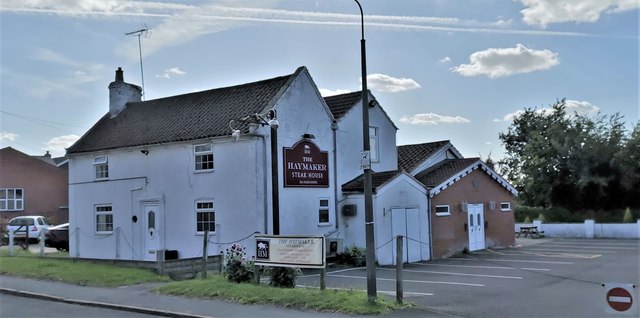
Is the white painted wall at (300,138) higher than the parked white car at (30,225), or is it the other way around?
the white painted wall at (300,138)

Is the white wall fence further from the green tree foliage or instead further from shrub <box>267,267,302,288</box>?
shrub <box>267,267,302,288</box>

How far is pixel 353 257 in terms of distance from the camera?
21.8m

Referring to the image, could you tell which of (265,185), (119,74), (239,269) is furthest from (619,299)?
(119,74)

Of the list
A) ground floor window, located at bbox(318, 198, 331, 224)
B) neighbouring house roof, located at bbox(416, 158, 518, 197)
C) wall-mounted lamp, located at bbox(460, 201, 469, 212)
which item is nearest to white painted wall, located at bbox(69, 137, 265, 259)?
ground floor window, located at bbox(318, 198, 331, 224)

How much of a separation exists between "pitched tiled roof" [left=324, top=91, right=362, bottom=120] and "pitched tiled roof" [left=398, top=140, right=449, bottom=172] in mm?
4536

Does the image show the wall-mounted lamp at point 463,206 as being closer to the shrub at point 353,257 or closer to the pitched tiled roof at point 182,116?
the shrub at point 353,257

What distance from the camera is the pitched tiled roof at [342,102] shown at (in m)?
25.1

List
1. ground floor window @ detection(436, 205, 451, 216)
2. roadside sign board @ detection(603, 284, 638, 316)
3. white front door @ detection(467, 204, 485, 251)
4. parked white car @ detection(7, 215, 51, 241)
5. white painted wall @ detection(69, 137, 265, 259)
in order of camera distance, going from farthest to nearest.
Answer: parked white car @ detection(7, 215, 51, 241) → white front door @ detection(467, 204, 485, 251) → ground floor window @ detection(436, 205, 451, 216) → white painted wall @ detection(69, 137, 265, 259) → roadside sign board @ detection(603, 284, 638, 316)

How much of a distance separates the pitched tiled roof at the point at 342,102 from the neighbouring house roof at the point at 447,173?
474cm

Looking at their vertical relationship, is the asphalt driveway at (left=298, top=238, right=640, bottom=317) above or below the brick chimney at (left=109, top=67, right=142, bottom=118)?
below

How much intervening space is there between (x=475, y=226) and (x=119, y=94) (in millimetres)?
18149

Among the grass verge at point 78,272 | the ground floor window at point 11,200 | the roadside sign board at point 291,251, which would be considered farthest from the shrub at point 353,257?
the ground floor window at point 11,200

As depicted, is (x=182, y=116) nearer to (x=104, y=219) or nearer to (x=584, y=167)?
(x=104, y=219)

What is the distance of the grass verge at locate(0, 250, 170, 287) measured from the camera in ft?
52.6
